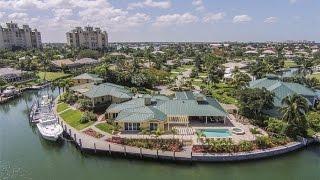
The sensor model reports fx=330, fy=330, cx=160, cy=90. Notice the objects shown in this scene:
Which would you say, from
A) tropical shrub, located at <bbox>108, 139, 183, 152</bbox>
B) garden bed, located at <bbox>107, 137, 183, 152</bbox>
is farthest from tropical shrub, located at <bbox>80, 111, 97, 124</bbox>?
tropical shrub, located at <bbox>108, 139, 183, 152</bbox>

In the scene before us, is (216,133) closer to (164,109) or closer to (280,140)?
(280,140)

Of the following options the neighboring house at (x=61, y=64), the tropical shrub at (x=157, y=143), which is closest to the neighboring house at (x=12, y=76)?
the neighboring house at (x=61, y=64)

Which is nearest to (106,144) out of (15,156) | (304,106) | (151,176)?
(151,176)

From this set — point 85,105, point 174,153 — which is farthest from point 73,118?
point 174,153

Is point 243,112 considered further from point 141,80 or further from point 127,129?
point 141,80

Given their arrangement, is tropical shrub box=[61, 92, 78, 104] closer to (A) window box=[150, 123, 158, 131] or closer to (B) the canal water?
(B) the canal water
